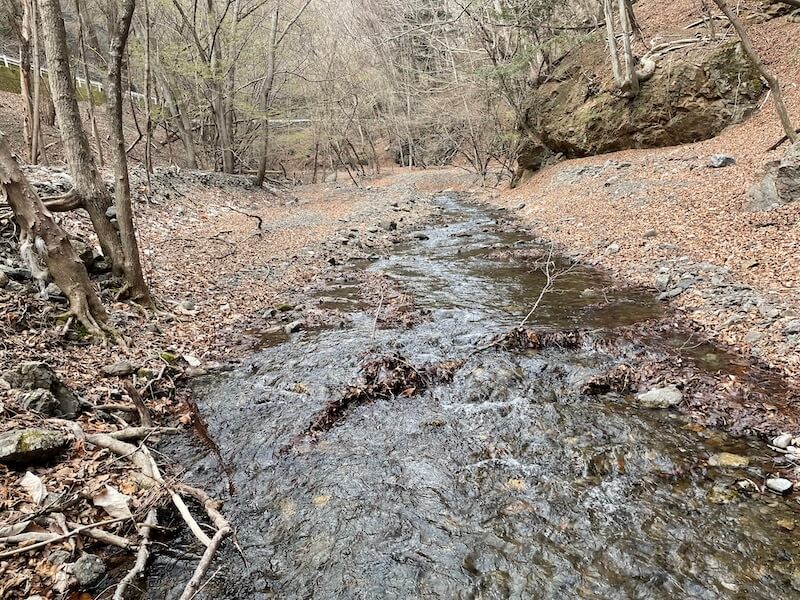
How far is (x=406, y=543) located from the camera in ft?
12.1

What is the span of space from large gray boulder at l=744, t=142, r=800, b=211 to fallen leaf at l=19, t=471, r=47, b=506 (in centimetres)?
1159

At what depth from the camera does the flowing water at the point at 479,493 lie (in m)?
3.34

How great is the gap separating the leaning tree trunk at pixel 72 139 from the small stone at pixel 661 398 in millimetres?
7382

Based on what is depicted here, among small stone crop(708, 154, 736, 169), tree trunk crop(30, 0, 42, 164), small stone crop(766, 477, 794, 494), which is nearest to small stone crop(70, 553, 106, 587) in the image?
small stone crop(766, 477, 794, 494)

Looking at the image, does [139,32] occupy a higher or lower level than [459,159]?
higher

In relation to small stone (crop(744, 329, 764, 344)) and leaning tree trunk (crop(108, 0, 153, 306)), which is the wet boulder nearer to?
small stone (crop(744, 329, 764, 344))

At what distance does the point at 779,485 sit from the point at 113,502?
514 centimetres

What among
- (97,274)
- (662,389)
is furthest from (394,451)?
(97,274)

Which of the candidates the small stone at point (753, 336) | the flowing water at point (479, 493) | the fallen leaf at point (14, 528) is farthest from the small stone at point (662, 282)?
the fallen leaf at point (14, 528)

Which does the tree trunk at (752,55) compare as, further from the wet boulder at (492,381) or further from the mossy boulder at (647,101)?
the wet boulder at (492,381)

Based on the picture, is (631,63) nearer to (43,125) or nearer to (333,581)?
(333,581)

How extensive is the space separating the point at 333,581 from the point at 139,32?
82.8 feet

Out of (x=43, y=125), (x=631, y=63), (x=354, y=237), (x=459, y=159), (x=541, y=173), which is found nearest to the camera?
(x=354, y=237)

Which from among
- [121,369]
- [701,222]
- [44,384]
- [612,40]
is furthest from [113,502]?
[612,40]
